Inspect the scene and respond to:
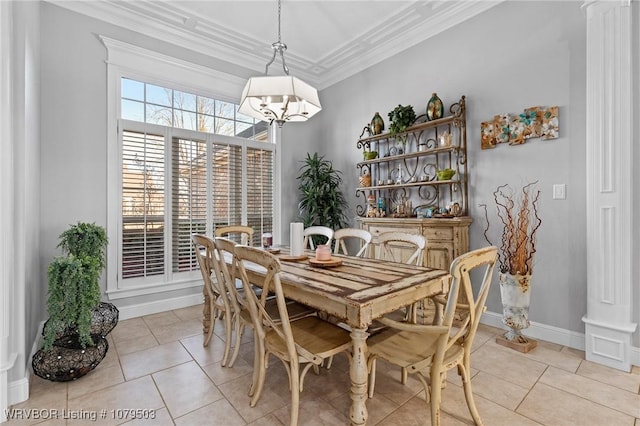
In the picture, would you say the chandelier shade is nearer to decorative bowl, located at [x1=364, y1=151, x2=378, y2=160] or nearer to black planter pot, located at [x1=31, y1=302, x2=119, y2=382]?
decorative bowl, located at [x1=364, y1=151, x2=378, y2=160]

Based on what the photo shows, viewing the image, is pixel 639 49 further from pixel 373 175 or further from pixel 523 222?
pixel 373 175

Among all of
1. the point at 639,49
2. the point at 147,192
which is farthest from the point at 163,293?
the point at 639,49

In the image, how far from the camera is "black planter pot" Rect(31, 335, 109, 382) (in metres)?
2.04

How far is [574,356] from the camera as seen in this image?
2426mm

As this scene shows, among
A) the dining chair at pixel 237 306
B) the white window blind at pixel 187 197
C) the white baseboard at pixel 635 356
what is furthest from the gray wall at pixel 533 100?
the white window blind at pixel 187 197

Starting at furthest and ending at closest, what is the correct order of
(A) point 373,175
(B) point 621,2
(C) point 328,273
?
(A) point 373,175
(B) point 621,2
(C) point 328,273

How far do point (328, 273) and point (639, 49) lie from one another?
2783 millimetres

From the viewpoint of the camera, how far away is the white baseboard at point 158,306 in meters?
3.35

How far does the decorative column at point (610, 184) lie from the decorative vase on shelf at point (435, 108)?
121 centimetres

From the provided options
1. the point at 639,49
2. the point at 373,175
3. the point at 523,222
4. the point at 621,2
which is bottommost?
the point at 523,222

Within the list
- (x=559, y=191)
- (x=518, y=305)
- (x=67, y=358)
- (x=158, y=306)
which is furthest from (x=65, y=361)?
(x=559, y=191)

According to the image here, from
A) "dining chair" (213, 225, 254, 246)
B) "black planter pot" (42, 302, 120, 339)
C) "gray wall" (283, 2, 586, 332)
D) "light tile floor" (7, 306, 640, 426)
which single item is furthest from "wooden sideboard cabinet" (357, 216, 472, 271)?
"black planter pot" (42, 302, 120, 339)

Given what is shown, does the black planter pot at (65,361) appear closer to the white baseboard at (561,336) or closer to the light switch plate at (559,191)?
the white baseboard at (561,336)

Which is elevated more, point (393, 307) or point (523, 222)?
point (523, 222)
